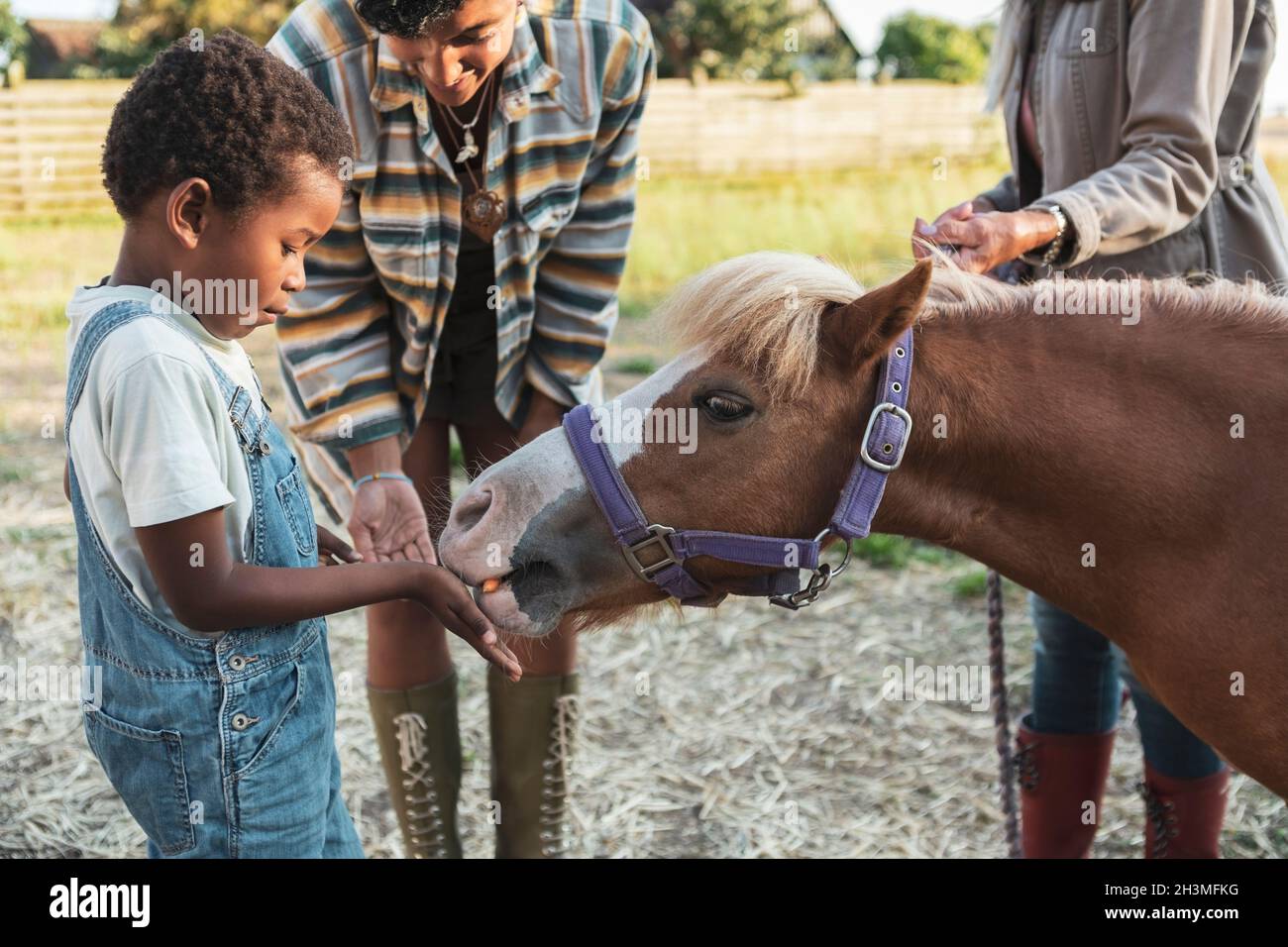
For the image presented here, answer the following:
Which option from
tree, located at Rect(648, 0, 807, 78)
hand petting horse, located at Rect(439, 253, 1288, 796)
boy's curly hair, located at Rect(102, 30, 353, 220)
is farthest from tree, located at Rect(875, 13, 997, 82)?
boy's curly hair, located at Rect(102, 30, 353, 220)

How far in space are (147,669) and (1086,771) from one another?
2227 mm

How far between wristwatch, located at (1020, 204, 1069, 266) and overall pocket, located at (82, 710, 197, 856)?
1775mm

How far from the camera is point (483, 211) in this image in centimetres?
241

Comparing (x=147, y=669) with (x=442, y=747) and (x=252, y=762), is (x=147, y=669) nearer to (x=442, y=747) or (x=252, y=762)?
(x=252, y=762)

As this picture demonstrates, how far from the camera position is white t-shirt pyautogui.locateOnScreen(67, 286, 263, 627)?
154 cm

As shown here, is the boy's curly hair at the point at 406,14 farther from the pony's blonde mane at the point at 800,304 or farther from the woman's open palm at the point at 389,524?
the woman's open palm at the point at 389,524

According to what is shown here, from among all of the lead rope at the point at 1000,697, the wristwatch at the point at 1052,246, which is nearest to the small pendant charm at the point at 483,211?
the wristwatch at the point at 1052,246

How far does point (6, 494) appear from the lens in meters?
5.40

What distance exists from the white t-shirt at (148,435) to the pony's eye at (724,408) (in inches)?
30.2

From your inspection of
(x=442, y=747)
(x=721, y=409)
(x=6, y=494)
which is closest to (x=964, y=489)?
(x=721, y=409)

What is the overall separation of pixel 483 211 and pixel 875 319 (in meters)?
1.02

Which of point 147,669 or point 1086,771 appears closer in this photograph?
point 147,669

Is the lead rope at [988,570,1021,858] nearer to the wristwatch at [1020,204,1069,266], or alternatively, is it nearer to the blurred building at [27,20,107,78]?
the wristwatch at [1020,204,1069,266]

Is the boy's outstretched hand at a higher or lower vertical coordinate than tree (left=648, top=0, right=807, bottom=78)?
lower
